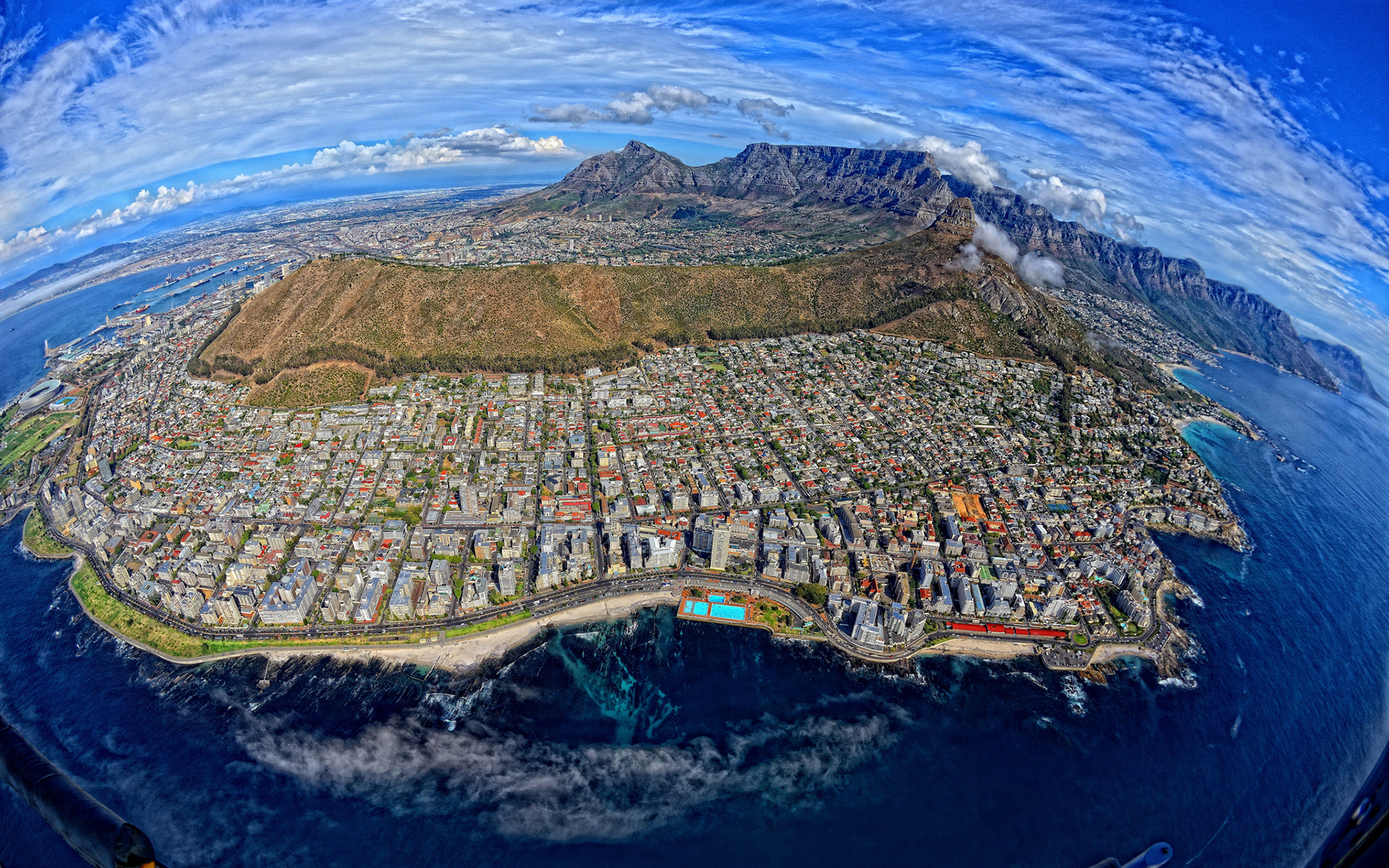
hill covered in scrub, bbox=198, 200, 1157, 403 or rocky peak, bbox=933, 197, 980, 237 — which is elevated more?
rocky peak, bbox=933, 197, 980, 237

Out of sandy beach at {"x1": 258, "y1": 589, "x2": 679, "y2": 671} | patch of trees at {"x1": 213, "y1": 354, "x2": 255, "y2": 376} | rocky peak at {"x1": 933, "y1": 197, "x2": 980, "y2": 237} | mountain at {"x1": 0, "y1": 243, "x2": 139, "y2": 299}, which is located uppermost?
rocky peak at {"x1": 933, "y1": 197, "x2": 980, "y2": 237}

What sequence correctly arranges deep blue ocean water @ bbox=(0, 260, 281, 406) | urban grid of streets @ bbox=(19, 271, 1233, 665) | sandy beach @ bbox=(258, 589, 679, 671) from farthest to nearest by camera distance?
deep blue ocean water @ bbox=(0, 260, 281, 406) → urban grid of streets @ bbox=(19, 271, 1233, 665) → sandy beach @ bbox=(258, 589, 679, 671)

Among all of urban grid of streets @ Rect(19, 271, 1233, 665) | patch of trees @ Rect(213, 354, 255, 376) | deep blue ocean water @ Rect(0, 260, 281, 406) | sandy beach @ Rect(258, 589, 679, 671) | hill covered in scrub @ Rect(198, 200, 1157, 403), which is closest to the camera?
sandy beach @ Rect(258, 589, 679, 671)

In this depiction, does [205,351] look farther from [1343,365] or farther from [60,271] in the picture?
[1343,365]

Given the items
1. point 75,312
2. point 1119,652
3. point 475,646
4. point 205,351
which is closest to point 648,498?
point 475,646

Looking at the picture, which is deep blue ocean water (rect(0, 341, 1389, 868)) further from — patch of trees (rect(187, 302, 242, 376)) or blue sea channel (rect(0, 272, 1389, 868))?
patch of trees (rect(187, 302, 242, 376))

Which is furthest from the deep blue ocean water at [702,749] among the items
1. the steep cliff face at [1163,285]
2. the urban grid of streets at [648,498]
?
the steep cliff face at [1163,285]

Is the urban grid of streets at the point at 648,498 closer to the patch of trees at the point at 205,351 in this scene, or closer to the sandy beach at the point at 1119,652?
the sandy beach at the point at 1119,652

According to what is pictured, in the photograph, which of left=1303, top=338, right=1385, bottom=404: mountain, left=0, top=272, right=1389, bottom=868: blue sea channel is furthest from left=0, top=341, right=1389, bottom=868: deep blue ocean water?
left=1303, top=338, right=1385, bottom=404: mountain
